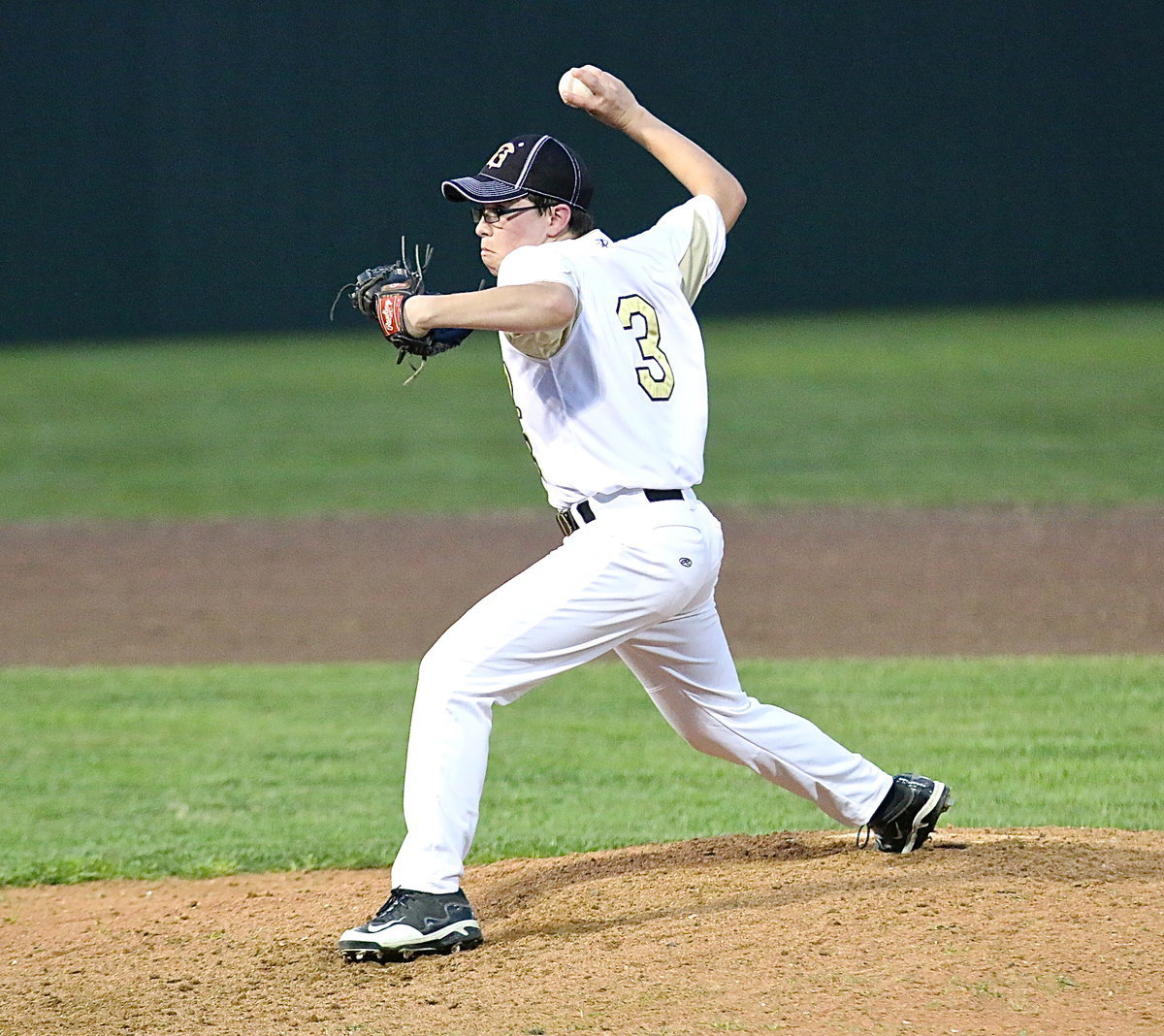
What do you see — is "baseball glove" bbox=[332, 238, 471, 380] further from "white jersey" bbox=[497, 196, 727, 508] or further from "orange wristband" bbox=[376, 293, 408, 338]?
"white jersey" bbox=[497, 196, 727, 508]

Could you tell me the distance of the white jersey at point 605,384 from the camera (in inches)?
145

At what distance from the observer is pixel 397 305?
139 inches

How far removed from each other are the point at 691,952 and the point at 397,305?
59.4 inches

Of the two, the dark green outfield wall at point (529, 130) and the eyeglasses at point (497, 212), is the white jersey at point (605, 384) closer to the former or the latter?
the eyeglasses at point (497, 212)

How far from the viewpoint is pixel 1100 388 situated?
16031 millimetres

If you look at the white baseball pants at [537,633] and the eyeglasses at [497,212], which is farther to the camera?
the eyeglasses at [497,212]

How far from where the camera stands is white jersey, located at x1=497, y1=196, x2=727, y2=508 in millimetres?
3676

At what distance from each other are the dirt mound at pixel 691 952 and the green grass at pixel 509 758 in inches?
26.5

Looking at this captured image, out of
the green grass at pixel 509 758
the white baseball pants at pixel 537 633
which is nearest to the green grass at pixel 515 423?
the green grass at pixel 509 758

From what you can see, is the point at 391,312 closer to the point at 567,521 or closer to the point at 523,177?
the point at 523,177

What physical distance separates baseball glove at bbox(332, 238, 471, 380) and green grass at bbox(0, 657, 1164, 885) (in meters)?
1.95

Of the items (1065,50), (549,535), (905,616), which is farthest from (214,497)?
(1065,50)

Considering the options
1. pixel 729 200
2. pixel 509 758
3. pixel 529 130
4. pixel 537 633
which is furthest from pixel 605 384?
pixel 529 130

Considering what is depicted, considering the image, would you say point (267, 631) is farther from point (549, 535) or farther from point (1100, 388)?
point (1100, 388)
